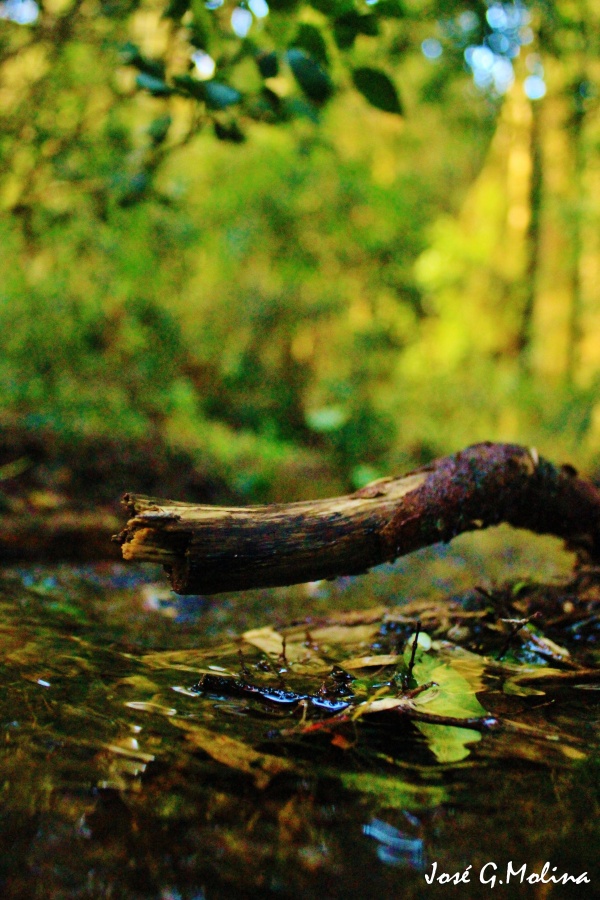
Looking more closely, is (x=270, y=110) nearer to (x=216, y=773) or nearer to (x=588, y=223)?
(x=216, y=773)

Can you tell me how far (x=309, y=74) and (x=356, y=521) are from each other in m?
1.23

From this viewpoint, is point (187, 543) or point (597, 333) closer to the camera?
point (187, 543)

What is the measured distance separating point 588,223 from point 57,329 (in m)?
5.82

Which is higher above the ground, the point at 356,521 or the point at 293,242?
the point at 293,242

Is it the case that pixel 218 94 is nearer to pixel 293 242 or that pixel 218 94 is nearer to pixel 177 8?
pixel 177 8

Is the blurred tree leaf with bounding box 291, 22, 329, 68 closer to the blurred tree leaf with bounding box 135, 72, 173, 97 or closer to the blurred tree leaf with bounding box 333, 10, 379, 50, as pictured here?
the blurred tree leaf with bounding box 333, 10, 379, 50

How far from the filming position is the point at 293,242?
902 centimetres

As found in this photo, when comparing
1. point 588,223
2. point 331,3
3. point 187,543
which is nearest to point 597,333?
point 588,223

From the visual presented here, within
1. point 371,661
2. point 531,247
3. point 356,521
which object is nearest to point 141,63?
point 356,521

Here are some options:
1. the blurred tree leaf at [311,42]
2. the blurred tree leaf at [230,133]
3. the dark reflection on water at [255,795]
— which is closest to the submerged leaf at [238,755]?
the dark reflection on water at [255,795]

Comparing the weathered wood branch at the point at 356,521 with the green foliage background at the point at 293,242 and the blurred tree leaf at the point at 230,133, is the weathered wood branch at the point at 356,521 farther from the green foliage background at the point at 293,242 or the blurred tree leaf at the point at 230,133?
the blurred tree leaf at the point at 230,133

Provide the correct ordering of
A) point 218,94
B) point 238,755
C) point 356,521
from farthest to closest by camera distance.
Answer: point 218,94
point 356,521
point 238,755

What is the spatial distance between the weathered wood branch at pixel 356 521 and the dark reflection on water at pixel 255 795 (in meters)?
0.27

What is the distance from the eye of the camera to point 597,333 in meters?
10.3
